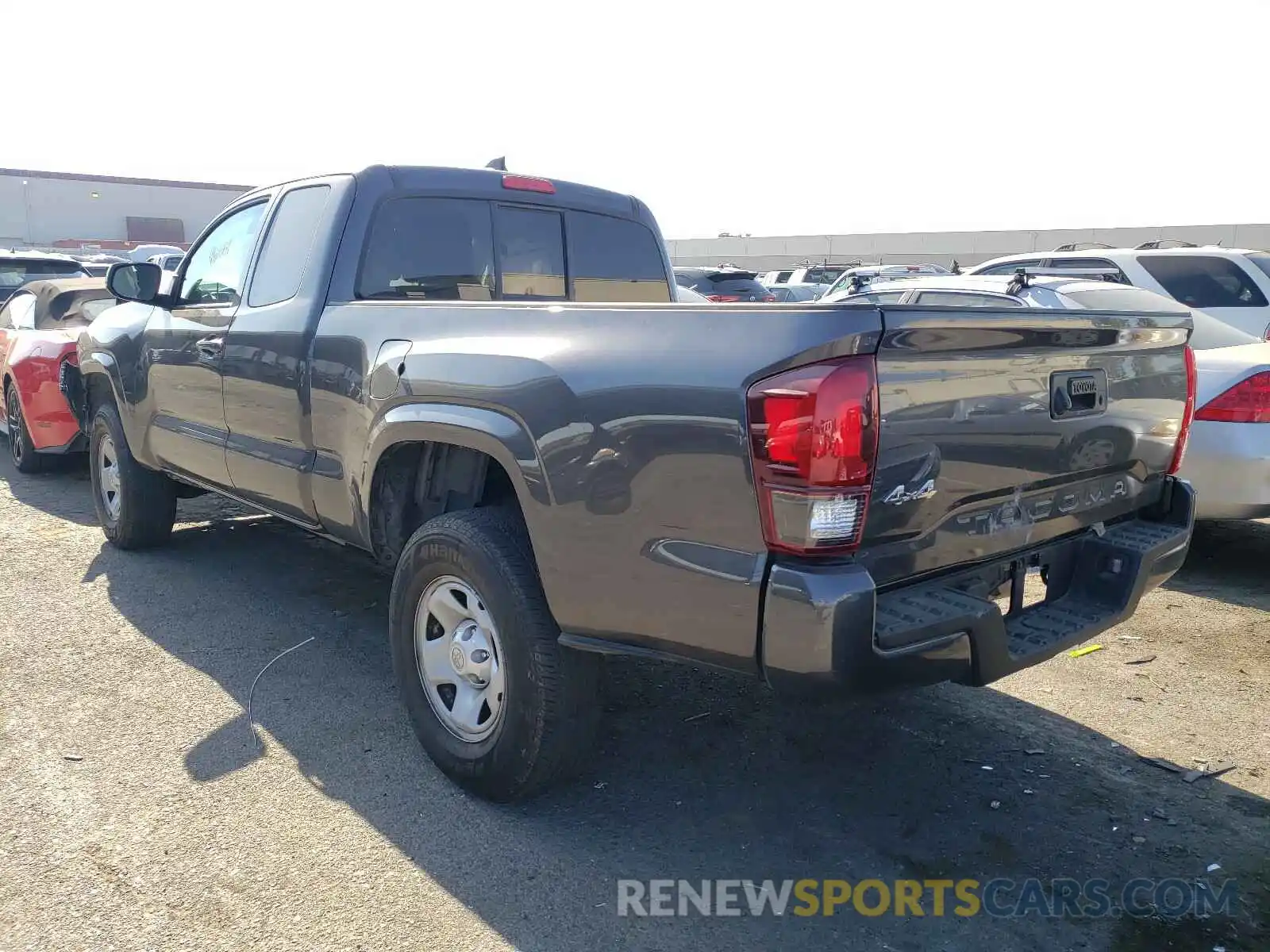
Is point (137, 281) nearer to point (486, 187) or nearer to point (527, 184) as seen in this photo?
point (486, 187)

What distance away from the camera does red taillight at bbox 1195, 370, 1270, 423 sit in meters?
5.13

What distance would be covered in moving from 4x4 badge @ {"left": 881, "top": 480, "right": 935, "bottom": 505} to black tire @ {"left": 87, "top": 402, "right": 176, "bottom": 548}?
15.2 ft

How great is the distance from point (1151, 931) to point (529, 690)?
70.2 inches

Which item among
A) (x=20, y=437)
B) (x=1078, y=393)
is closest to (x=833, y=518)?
(x=1078, y=393)

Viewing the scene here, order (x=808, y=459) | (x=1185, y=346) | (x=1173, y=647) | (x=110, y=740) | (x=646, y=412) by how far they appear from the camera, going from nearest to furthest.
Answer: (x=808, y=459) → (x=646, y=412) → (x=1185, y=346) → (x=110, y=740) → (x=1173, y=647)

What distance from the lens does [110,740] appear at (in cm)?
370

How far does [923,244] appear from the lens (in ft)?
141

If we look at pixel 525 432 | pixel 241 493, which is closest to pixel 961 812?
pixel 525 432

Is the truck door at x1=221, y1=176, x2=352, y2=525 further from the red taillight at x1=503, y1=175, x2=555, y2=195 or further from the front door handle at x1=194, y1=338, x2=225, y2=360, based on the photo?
the red taillight at x1=503, y1=175, x2=555, y2=195

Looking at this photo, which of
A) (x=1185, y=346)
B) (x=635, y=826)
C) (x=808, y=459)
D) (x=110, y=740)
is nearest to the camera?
(x=808, y=459)

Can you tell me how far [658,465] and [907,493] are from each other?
621 mm

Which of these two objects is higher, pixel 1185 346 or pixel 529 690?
pixel 1185 346

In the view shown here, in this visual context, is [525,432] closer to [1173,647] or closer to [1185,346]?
[1185,346]

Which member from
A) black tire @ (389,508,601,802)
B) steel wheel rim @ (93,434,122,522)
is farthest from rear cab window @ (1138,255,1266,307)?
steel wheel rim @ (93,434,122,522)
